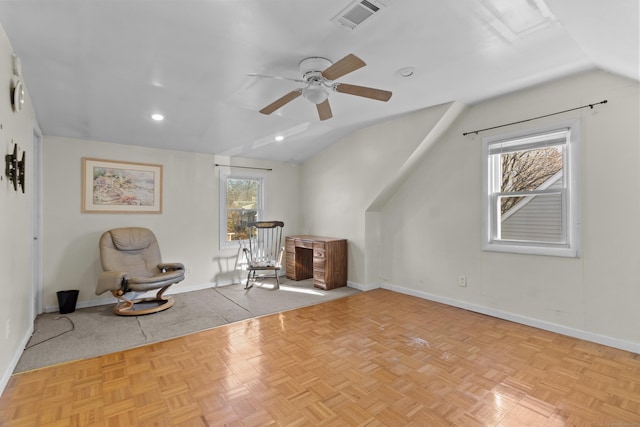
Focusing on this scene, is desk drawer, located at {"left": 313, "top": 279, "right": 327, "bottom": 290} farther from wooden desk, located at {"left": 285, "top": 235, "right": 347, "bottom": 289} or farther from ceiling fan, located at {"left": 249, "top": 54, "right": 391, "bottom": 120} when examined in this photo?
ceiling fan, located at {"left": 249, "top": 54, "right": 391, "bottom": 120}

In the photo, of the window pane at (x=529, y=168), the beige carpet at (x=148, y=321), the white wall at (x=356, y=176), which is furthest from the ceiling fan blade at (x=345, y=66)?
the beige carpet at (x=148, y=321)

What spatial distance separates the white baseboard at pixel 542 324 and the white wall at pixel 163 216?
2.88 m

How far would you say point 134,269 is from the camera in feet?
12.7

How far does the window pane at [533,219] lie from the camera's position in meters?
3.01

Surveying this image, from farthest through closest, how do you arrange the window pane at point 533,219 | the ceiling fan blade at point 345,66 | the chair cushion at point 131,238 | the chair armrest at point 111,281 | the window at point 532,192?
the chair cushion at point 131,238 → the chair armrest at point 111,281 → the window pane at point 533,219 → the window at point 532,192 → the ceiling fan blade at point 345,66

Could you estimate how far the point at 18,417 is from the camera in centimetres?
175

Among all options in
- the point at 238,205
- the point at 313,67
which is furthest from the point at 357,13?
the point at 238,205

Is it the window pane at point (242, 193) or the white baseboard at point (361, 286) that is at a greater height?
the window pane at point (242, 193)

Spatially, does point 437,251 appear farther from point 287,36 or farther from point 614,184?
point 287,36

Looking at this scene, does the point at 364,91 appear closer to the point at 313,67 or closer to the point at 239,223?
the point at 313,67

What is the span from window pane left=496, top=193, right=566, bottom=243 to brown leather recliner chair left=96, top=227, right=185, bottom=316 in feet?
12.9

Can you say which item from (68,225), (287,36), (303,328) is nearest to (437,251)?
(303,328)

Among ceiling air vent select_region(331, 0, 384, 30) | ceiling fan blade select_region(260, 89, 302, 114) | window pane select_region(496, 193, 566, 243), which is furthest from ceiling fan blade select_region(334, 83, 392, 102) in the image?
window pane select_region(496, 193, 566, 243)

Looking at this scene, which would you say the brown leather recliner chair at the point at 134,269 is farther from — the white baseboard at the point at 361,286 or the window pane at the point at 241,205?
the white baseboard at the point at 361,286
